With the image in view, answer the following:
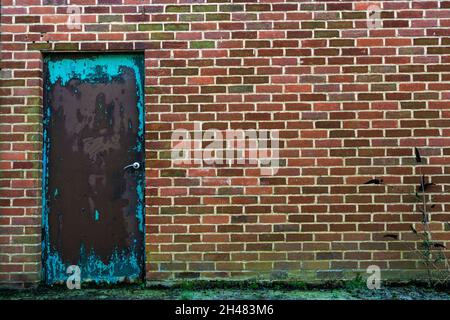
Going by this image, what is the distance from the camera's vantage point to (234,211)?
3998mm

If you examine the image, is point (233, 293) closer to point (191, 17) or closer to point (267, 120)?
point (267, 120)

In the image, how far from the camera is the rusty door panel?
4082mm

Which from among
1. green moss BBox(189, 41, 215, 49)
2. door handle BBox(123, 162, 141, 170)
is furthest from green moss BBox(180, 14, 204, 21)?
door handle BBox(123, 162, 141, 170)

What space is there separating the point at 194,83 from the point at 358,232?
2.04m

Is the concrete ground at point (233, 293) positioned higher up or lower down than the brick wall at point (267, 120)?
lower down

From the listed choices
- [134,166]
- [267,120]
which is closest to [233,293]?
[134,166]

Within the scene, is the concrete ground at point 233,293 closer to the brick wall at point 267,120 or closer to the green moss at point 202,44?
the brick wall at point 267,120

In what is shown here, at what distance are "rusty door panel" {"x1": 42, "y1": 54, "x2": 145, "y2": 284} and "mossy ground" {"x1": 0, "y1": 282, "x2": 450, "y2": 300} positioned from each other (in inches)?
8.2

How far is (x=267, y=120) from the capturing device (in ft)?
13.2

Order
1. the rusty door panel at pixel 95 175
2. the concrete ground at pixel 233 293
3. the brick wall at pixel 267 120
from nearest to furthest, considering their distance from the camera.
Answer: the concrete ground at pixel 233 293 → the brick wall at pixel 267 120 → the rusty door panel at pixel 95 175

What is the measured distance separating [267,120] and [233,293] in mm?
1579

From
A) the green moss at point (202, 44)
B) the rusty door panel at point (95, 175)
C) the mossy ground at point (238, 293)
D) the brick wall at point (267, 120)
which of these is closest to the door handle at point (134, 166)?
the rusty door panel at point (95, 175)

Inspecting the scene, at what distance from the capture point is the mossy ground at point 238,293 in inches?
145
